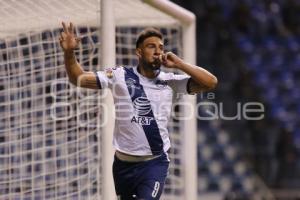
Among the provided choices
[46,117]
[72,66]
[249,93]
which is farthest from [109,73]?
[249,93]

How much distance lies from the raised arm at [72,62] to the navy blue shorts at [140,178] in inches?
21.1

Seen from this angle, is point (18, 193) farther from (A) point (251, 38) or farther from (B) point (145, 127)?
(A) point (251, 38)

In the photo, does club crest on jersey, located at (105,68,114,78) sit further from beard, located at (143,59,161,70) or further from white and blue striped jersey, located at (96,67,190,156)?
beard, located at (143,59,161,70)

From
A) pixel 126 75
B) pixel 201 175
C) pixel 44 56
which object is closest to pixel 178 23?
pixel 44 56

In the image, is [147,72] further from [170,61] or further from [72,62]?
[72,62]

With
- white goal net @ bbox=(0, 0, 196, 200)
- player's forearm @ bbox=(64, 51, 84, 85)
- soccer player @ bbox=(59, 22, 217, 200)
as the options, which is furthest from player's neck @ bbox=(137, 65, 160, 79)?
white goal net @ bbox=(0, 0, 196, 200)

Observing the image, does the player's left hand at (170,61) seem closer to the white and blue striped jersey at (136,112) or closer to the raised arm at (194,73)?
the raised arm at (194,73)

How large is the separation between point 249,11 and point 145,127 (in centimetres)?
719

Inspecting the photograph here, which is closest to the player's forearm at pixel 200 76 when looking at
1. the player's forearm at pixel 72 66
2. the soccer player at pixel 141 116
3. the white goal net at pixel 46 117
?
the soccer player at pixel 141 116

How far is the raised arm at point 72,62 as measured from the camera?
4473mm

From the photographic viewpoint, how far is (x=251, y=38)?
1161 cm

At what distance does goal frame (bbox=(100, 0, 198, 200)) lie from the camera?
5258 millimetres

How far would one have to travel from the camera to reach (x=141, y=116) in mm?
4875

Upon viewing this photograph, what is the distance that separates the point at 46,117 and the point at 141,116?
1.30m
